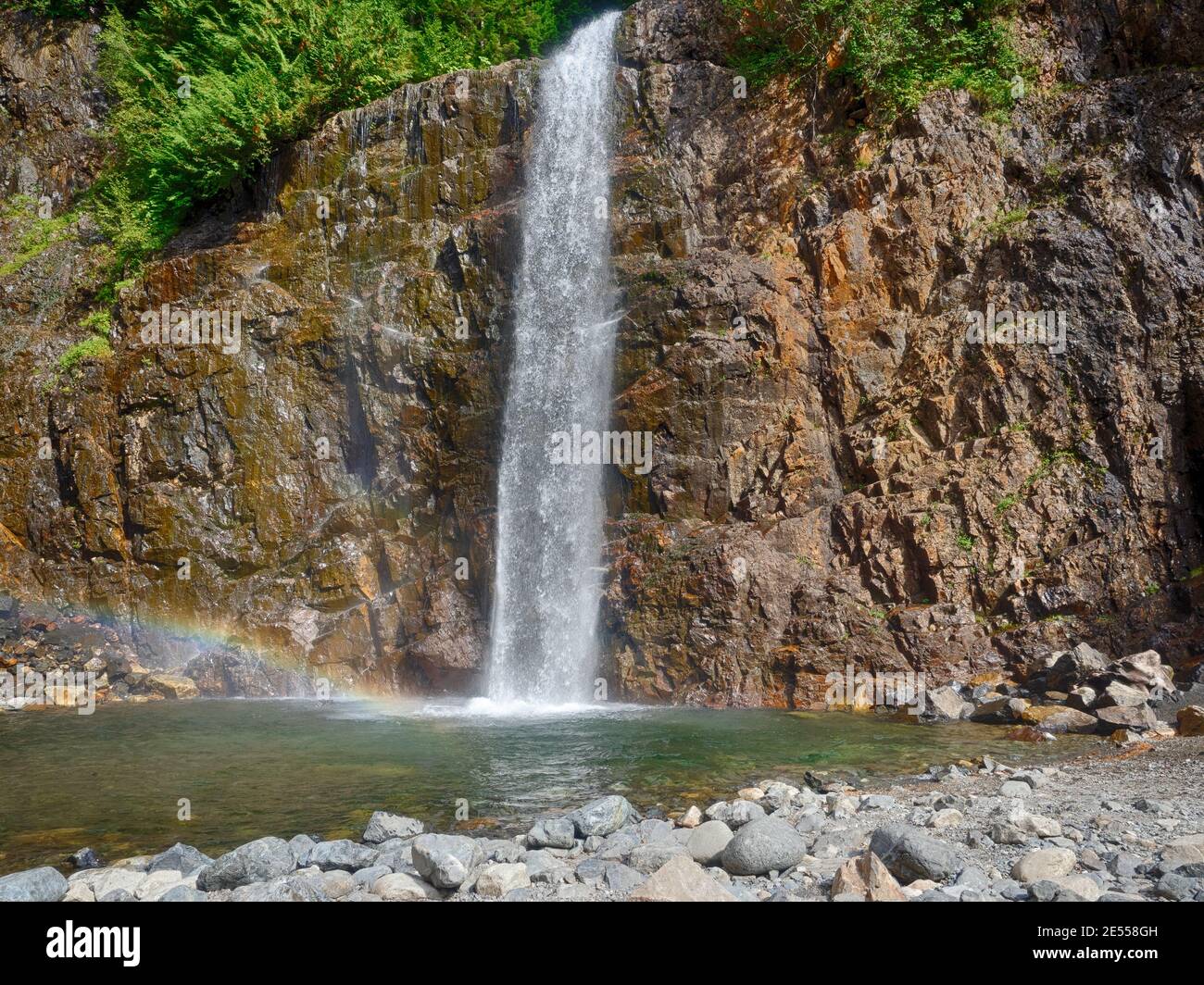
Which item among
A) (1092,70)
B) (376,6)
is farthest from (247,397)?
(1092,70)

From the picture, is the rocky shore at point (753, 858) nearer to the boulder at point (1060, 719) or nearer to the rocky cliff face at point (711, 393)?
the boulder at point (1060, 719)

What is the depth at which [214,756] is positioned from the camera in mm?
11477

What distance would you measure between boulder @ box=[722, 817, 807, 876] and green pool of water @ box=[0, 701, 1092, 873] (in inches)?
99.8

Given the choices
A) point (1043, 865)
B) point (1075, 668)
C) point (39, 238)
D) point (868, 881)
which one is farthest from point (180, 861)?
point (39, 238)

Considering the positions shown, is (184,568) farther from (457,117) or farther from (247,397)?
(457,117)

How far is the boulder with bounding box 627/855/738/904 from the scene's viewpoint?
508cm

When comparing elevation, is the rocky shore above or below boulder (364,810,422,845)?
above

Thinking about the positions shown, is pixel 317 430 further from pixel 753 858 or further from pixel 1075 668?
pixel 753 858

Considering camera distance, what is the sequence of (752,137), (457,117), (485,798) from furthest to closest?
(457,117) < (752,137) < (485,798)

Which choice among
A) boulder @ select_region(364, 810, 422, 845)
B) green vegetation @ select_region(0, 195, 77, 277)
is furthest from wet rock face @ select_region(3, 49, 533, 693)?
boulder @ select_region(364, 810, 422, 845)

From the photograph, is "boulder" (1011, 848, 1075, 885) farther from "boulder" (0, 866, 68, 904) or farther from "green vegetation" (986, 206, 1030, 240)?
"green vegetation" (986, 206, 1030, 240)

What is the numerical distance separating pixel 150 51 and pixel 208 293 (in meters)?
11.5

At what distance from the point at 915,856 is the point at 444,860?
3179mm

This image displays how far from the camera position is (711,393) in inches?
671
